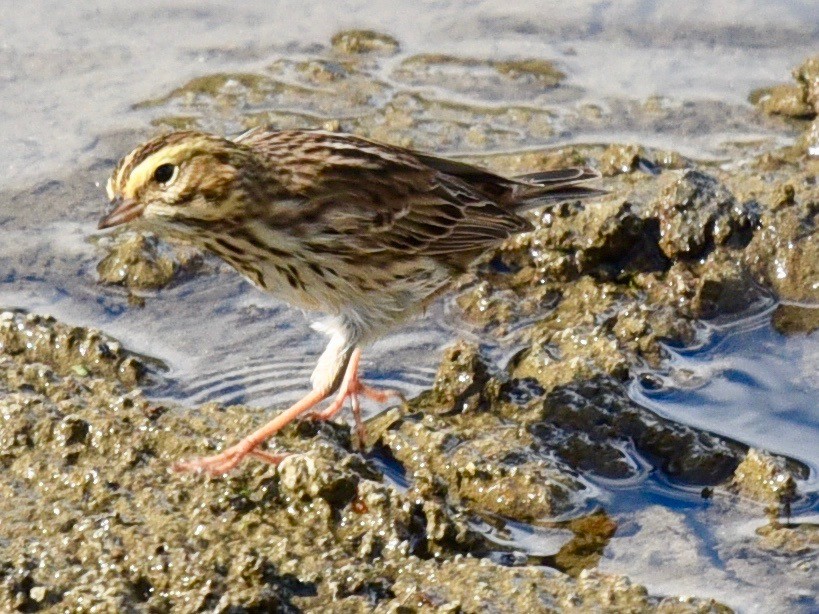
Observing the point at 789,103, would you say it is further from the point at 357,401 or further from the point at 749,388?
the point at 357,401

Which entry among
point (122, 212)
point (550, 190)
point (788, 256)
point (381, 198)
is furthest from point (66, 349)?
point (788, 256)

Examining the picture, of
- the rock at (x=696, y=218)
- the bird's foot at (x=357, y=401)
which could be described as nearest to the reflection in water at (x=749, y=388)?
the rock at (x=696, y=218)

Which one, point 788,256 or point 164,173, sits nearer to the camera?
point 164,173

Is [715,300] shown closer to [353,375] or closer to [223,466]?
[353,375]

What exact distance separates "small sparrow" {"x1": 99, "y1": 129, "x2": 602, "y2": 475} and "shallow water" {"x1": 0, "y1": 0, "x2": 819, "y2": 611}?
518 mm

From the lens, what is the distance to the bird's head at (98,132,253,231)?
21.7ft

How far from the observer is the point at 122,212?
659 cm

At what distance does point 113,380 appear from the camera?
25.2ft

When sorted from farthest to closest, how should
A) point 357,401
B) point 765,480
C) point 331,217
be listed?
1. point 357,401
2. point 331,217
3. point 765,480

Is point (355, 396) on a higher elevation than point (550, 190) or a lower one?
lower

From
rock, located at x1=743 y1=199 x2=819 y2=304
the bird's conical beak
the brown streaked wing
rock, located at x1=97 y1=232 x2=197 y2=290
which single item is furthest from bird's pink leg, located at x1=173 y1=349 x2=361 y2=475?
rock, located at x1=743 y1=199 x2=819 y2=304

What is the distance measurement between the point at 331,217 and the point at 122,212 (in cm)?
118

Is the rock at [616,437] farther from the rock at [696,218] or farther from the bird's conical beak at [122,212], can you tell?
the bird's conical beak at [122,212]

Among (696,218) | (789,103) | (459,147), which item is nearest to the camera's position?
(696,218)
